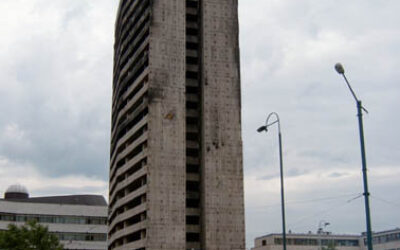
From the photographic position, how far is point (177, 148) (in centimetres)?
8438

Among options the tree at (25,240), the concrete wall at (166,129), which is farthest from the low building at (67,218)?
the tree at (25,240)

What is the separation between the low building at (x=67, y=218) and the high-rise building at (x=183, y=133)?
90.1 feet

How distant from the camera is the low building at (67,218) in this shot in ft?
393

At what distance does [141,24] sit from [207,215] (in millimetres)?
33023

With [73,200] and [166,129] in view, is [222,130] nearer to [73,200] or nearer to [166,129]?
[166,129]

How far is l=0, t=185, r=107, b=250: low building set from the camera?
393ft

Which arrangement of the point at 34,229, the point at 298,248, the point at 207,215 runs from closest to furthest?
1. the point at 34,229
2. the point at 207,215
3. the point at 298,248

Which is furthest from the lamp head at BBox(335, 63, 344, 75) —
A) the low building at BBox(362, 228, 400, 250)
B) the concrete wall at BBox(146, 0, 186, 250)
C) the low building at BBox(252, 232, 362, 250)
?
the low building at BBox(362, 228, 400, 250)

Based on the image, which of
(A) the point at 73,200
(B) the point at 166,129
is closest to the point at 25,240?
(B) the point at 166,129

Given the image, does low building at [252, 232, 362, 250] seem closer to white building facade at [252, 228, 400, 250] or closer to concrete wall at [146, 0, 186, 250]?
white building facade at [252, 228, 400, 250]

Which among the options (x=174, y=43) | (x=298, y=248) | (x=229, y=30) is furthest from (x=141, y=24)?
(x=298, y=248)

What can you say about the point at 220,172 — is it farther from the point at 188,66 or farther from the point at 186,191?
the point at 188,66

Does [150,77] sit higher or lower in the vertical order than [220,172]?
higher

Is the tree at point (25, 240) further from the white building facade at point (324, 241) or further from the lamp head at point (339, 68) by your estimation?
the white building facade at point (324, 241)
